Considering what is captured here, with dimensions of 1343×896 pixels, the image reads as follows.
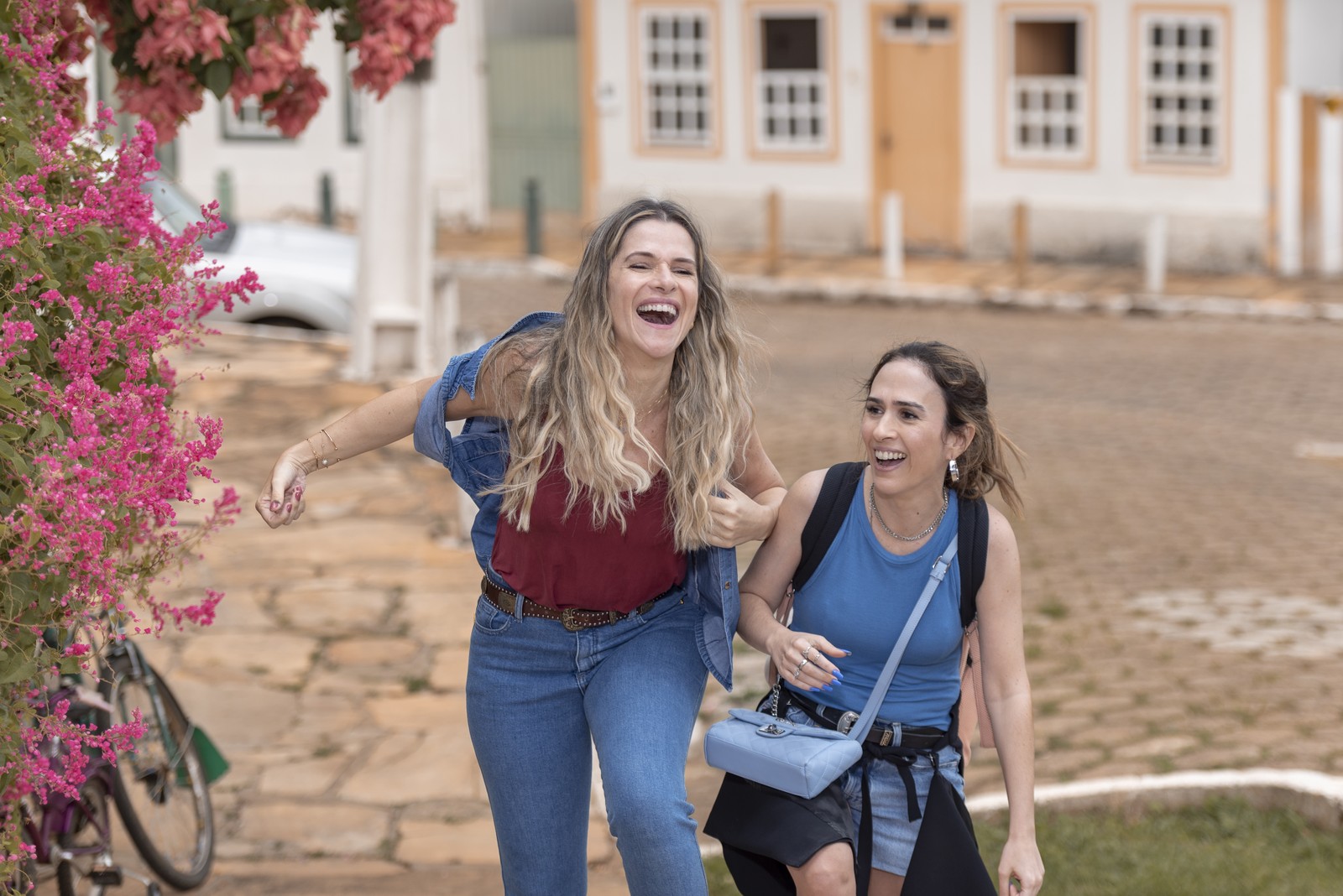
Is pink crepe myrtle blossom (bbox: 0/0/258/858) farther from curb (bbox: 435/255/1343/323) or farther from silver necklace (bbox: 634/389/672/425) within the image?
curb (bbox: 435/255/1343/323)

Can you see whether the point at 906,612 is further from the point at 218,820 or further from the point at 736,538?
the point at 218,820

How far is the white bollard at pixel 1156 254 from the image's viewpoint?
64.0 feet

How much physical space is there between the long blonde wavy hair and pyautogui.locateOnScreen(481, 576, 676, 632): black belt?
168mm

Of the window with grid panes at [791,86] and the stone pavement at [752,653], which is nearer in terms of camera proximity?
the stone pavement at [752,653]

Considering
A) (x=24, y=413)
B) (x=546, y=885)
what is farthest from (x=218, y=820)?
(x=24, y=413)

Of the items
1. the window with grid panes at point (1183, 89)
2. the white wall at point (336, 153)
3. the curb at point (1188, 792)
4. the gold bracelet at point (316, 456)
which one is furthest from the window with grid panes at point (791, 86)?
the gold bracelet at point (316, 456)

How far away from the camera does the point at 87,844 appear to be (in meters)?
4.91

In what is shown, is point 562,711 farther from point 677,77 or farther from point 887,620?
point 677,77

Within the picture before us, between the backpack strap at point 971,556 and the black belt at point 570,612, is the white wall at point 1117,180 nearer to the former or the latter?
the backpack strap at point 971,556

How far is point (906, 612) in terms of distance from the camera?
147 inches

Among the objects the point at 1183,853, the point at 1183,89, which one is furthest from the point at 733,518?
the point at 1183,89

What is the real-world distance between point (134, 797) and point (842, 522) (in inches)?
103

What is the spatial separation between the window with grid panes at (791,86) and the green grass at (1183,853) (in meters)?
17.7

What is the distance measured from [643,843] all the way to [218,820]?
2879 millimetres
